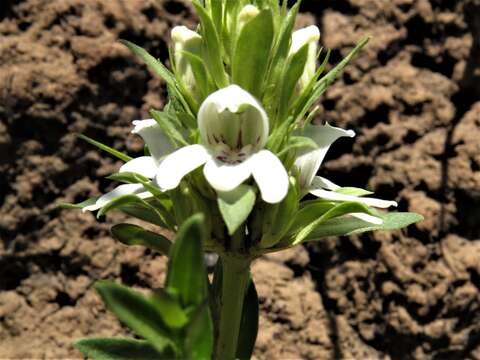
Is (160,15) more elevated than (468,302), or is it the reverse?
(160,15)

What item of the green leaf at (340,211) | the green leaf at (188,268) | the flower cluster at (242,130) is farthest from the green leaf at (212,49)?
the green leaf at (188,268)

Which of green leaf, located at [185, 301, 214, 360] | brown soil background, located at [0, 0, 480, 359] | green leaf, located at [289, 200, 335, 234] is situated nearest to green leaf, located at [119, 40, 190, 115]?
green leaf, located at [289, 200, 335, 234]

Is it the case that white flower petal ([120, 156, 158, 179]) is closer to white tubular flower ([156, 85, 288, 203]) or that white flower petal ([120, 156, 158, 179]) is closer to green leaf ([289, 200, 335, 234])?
white tubular flower ([156, 85, 288, 203])

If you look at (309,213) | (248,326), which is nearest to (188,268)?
(309,213)

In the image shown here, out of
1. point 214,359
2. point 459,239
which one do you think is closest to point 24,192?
point 214,359

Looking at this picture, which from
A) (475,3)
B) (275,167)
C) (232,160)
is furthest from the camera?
(475,3)

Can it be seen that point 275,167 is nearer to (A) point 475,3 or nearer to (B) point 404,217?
(B) point 404,217

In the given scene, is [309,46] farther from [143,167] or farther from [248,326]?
[248,326]
